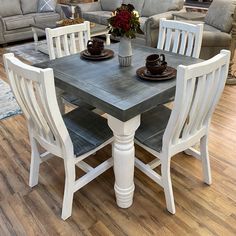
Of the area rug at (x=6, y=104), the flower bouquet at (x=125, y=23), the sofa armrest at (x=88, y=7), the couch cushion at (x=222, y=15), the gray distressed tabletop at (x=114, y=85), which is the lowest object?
the area rug at (x=6, y=104)

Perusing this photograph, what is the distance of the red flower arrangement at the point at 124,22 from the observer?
1.55 m

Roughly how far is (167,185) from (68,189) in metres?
0.59

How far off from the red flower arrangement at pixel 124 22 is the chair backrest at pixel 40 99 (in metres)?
0.60

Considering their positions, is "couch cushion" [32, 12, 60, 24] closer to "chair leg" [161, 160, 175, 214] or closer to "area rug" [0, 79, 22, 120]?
"area rug" [0, 79, 22, 120]

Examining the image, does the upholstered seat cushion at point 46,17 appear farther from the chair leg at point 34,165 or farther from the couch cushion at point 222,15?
the chair leg at point 34,165

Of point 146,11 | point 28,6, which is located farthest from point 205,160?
point 28,6

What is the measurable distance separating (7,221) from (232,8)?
3.66 metres

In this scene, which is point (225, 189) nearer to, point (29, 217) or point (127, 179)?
point (127, 179)

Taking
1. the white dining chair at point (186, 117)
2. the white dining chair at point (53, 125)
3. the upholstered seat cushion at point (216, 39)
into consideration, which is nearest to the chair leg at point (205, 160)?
the white dining chair at point (186, 117)

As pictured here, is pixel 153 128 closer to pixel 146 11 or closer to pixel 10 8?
pixel 146 11

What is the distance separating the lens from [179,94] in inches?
48.6

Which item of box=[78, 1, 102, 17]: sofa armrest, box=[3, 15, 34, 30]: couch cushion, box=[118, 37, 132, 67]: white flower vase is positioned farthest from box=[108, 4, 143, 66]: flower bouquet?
box=[78, 1, 102, 17]: sofa armrest

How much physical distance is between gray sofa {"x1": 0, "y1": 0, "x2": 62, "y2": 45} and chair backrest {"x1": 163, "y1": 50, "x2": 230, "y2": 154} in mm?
4665

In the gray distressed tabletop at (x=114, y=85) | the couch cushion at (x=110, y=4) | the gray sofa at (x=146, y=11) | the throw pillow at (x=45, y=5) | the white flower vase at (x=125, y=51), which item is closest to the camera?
the gray distressed tabletop at (x=114, y=85)
